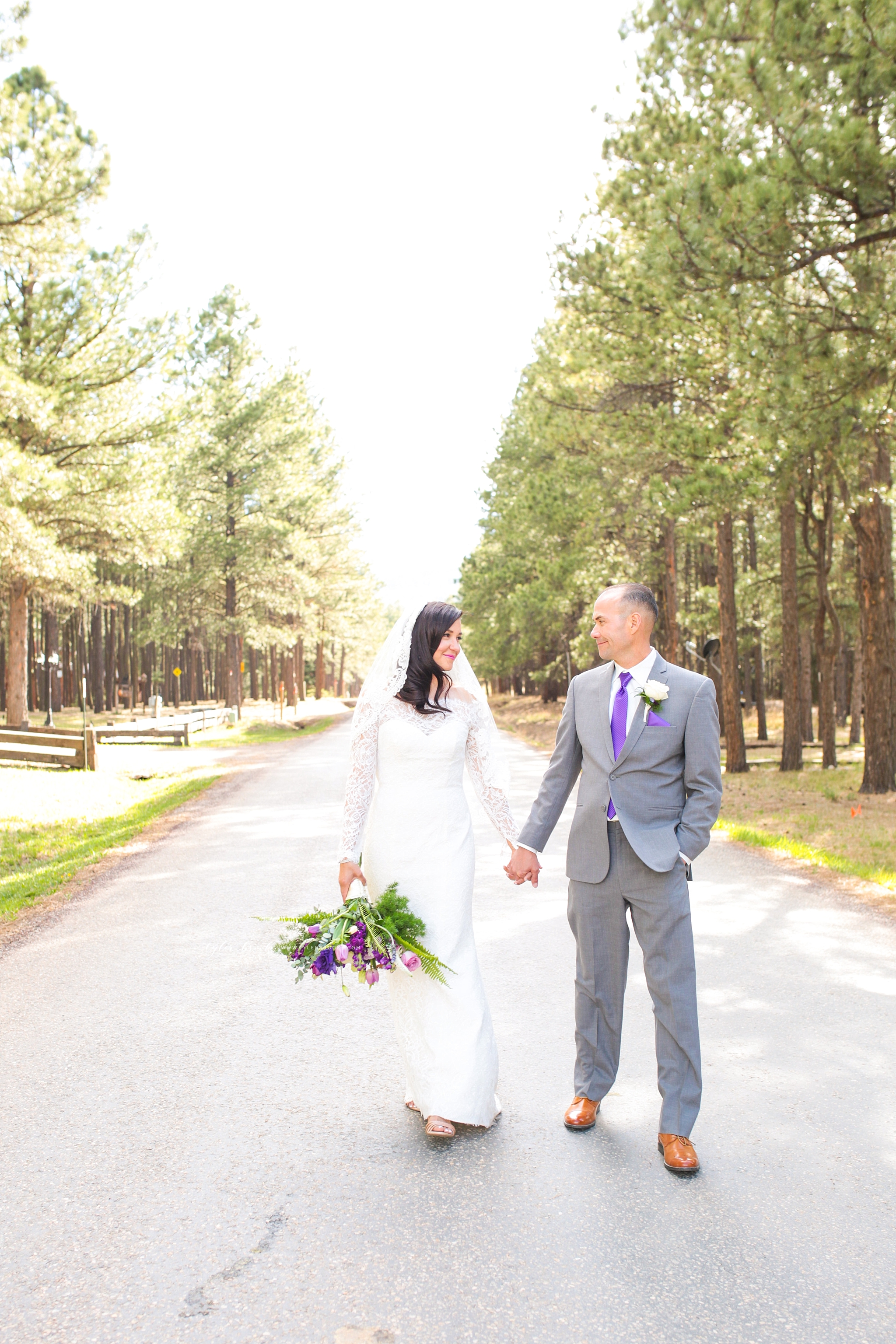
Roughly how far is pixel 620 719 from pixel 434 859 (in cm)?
100

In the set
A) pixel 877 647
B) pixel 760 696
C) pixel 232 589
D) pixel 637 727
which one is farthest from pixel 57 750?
pixel 760 696

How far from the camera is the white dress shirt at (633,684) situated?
405cm

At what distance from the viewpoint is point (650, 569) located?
1098 inches

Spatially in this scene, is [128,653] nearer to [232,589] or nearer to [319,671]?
[319,671]

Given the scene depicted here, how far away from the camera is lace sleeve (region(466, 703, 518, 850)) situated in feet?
14.7

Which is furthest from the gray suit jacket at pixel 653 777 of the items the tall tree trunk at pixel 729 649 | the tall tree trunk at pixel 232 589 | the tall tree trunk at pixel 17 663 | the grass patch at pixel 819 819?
the tall tree trunk at pixel 232 589

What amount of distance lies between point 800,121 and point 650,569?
734 inches

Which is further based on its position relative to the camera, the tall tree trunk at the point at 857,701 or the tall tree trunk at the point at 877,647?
the tall tree trunk at the point at 857,701

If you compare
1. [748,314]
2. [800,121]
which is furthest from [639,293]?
[800,121]

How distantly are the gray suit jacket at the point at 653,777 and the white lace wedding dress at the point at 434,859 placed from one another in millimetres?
477

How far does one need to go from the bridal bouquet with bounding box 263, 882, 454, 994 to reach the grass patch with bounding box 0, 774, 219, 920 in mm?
5170

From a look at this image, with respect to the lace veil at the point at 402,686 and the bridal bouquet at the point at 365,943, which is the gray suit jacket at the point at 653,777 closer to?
the lace veil at the point at 402,686

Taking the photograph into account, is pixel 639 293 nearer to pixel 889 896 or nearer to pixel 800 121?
pixel 800 121

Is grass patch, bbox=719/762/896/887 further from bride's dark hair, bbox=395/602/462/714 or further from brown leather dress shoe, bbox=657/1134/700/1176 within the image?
brown leather dress shoe, bbox=657/1134/700/1176
